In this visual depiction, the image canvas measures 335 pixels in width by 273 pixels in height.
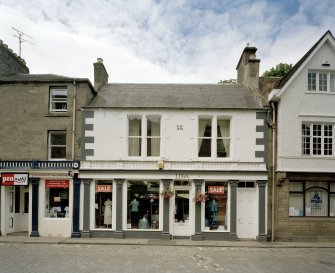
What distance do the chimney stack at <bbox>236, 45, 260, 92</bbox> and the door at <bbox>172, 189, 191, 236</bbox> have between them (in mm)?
7742

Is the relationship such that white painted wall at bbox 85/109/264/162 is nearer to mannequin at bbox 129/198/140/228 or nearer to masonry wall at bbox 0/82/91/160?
masonry wall at bbox 0/82/91/160

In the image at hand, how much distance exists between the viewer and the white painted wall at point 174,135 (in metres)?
16.8

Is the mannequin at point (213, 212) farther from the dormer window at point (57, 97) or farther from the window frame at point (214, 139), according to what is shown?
the dormer window at point (57, 97)

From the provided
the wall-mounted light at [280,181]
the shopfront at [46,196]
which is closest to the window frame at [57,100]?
the shopfront at [46,196]

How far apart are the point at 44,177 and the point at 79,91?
16.7 feet

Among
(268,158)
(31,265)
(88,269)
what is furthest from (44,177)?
(268,158)

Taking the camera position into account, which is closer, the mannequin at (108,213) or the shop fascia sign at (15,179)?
the shop fascia sign at (15,179)

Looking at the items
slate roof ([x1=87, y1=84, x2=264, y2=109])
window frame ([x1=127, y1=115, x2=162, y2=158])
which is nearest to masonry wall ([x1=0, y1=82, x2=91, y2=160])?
slate roof ([x1=87, y1=84, x2=264, y2=109])

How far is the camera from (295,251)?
47.5ft

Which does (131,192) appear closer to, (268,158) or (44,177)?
(44,177)

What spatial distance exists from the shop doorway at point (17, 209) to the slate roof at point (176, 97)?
6519mm

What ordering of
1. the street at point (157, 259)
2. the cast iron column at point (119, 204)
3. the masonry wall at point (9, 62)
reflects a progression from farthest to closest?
the masonry wall at point (9, 62) < the cast iron column at point (119, 204) < the street at point (157, 259)

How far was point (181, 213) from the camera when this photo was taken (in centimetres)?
1683

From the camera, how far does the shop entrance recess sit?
54.6 ft
